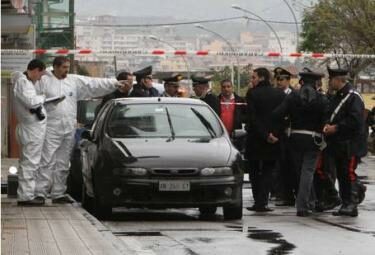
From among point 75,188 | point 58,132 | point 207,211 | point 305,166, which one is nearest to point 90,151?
point 58,132

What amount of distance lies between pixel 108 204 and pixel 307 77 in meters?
3.07

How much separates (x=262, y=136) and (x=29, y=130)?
3067 millimetres

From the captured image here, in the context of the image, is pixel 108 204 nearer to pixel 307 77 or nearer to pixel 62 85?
pixel 62 85

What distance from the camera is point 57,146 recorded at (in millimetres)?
14031

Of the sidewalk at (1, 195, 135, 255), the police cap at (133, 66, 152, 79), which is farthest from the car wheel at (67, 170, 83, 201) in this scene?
the sidewalk at (1, 195, 135, 255)

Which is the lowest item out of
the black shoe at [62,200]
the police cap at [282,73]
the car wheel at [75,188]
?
the car wheel at [75,188]

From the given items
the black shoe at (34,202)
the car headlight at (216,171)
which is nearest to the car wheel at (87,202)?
the black shoe at (34,202)

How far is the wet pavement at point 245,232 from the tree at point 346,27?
35.3 metres

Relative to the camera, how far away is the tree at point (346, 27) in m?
52.1

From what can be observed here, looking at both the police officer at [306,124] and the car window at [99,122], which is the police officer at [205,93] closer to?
the car window at [99,122]

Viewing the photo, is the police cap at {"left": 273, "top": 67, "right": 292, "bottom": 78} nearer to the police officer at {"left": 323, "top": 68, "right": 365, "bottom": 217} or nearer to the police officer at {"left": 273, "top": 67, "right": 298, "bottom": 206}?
the police officer at {"left": 273, "top": 67, "right": 298, "bottom": 206}

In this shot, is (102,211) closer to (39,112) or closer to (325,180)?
(39,112)

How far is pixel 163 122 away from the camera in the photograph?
13867mm

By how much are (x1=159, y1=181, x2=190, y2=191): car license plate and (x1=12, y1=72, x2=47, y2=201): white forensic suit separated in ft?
6.44
